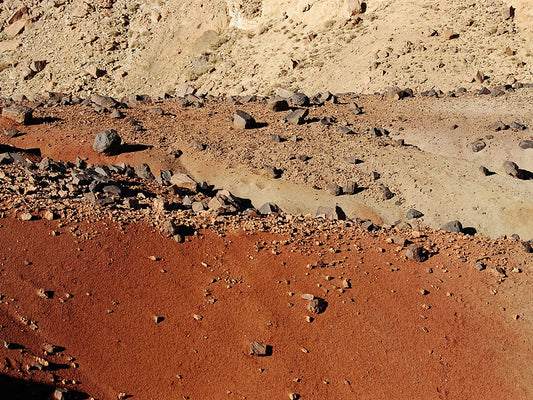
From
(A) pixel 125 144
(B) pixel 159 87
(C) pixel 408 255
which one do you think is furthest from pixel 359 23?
(C) pixel 408 255

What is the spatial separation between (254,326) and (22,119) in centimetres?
1049

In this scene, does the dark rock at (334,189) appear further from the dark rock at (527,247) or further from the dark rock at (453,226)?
the dark rock at (527,247)

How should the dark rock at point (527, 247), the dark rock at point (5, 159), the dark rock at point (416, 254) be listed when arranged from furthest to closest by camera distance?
the dark rock at point (5, 159) < the dark rock at point (527, 247) < the dark rock at point (416, 254)

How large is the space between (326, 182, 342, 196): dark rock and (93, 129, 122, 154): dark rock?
5282mm

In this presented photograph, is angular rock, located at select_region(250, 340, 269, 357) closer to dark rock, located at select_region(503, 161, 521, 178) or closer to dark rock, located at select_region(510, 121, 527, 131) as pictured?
dark rock, located at select_region(503, 161, 521, 178)

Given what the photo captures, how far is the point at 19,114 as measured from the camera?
15.0m

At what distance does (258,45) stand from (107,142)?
46.4ft

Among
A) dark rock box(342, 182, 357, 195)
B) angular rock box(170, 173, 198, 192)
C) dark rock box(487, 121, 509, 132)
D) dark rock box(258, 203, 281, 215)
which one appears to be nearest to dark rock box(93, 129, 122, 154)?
angular rock box(170, 173, 198, 192)

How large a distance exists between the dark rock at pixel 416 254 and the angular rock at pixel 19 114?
10.9m

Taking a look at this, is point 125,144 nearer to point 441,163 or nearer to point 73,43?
point 441,163

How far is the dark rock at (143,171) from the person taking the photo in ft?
42.0

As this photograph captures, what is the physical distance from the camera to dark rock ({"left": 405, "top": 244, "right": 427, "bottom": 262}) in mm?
9062

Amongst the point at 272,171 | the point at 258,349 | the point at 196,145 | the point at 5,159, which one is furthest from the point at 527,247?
the point at 5,159

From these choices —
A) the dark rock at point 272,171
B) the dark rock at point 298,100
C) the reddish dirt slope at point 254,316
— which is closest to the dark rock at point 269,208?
the dark rock at point 272,171
